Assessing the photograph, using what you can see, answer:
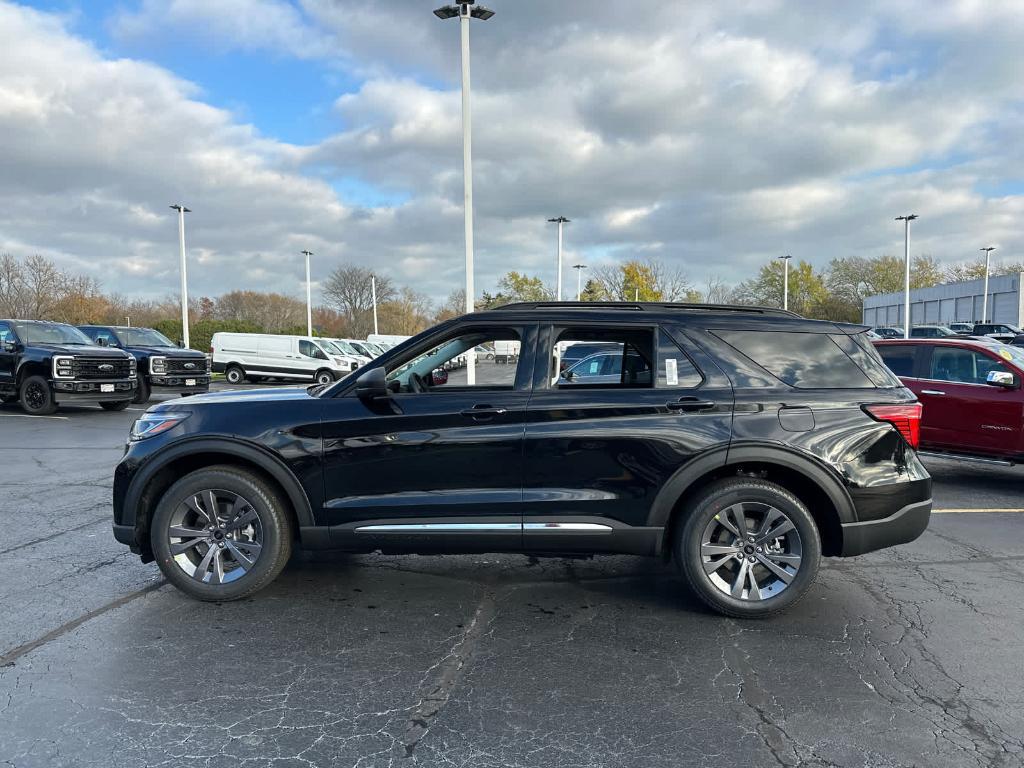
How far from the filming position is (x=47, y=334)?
1515 centimetres

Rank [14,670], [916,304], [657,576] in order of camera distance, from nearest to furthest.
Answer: [14,670]
[657,576]
[916,304]

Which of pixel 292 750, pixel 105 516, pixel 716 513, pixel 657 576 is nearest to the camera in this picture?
pixel 292 750

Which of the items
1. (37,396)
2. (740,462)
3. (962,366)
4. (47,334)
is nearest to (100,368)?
(37,396)

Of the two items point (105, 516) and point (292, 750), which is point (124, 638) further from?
point (105, 516)

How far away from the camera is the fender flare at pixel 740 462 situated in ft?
13.0

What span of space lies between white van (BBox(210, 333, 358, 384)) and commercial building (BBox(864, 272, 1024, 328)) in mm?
47409

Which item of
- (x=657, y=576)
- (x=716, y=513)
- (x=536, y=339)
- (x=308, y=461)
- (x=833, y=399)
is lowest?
(x=657, y=576)

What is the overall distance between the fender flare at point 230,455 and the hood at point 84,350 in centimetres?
1209

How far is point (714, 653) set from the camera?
360 cm

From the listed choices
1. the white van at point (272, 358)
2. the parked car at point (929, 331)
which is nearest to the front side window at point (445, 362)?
the white van at point (272, 358)

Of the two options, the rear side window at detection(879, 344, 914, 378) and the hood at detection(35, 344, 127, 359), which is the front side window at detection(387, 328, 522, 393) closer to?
the rear side window at detection(879, 344, 914, 378)

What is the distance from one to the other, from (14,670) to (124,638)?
1.62 ft

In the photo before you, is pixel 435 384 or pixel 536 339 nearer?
pixel 536 339

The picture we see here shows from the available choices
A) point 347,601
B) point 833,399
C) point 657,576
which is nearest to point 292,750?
point 347,601
